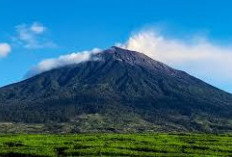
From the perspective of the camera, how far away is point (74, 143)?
49438 millimetres

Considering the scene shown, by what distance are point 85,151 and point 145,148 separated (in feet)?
19.5

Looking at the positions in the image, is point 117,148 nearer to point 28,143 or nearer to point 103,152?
point 103,152

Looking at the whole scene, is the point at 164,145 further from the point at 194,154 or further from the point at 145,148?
the point at 194,154

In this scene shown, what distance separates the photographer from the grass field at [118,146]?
43.9m

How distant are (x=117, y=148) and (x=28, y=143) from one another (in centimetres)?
884

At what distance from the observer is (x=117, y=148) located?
151 ft

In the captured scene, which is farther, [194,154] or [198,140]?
[198,140]

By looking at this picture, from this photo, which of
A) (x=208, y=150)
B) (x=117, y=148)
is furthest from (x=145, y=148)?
(x=208, y=150)

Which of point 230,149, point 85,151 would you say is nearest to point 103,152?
point 85,151

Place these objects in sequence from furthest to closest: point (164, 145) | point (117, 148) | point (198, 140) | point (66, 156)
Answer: point (198, 140), point (164, 145), point (117, 148), point (66, 156)

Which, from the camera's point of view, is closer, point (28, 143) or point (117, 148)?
point (117, 148)

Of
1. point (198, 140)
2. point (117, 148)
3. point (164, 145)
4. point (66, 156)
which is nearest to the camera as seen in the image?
point (66, 156)

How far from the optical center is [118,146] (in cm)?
4691

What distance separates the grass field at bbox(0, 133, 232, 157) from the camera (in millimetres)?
43875
